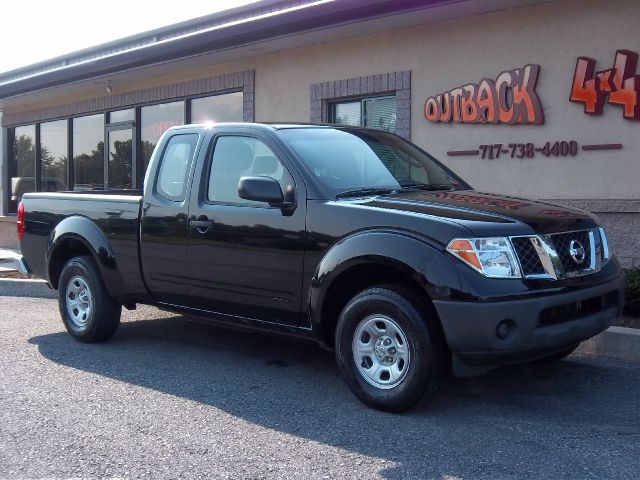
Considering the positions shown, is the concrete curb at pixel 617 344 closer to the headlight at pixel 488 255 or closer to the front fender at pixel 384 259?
the headlight at pixel 488 255

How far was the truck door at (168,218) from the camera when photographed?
236 inches

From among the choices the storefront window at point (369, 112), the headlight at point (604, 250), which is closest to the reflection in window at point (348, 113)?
the storefront window at point (369, 112)

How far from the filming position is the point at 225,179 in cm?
589

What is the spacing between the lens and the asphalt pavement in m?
3.95

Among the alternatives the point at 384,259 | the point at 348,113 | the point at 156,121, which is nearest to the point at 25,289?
the point at 348,113

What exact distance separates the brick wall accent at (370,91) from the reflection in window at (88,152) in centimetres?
669

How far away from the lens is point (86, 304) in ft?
22.9

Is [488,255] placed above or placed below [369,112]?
below

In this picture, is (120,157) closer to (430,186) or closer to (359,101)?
(359,101)

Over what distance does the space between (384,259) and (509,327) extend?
86cm

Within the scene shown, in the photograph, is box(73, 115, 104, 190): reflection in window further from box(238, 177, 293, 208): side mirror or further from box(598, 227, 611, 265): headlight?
box(598, 227, 611, 265): headlight

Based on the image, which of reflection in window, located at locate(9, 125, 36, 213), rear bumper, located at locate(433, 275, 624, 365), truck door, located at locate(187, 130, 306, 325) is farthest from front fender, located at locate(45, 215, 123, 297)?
reflection in window, located at locate(9, 125, 36, 213)

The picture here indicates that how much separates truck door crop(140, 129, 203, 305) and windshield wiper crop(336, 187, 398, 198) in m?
1.41

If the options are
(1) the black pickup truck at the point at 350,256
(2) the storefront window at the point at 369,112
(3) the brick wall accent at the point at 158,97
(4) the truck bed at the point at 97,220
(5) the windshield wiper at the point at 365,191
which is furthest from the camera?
(3) the brick wall accent at the point at 158,97
